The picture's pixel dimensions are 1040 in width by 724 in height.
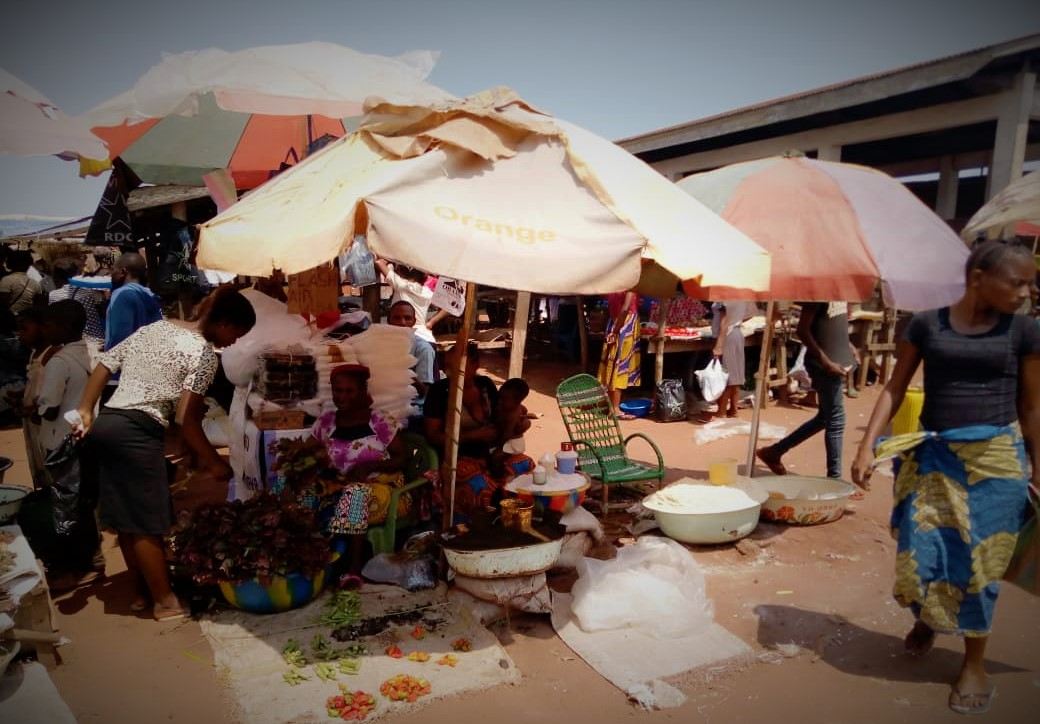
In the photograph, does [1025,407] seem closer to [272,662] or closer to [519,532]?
[519,532]

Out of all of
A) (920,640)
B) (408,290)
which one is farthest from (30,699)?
(408,290)

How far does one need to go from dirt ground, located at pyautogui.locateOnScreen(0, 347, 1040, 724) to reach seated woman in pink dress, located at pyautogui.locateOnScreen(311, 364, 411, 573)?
3.16ft

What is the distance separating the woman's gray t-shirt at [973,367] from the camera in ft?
9.48

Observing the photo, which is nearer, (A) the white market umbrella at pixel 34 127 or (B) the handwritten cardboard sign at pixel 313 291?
(A) the white market umbrella at pixel 34 127

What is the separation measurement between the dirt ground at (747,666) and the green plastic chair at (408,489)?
92 centimetres

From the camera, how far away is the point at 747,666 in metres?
3.37

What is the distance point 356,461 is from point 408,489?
42 cm

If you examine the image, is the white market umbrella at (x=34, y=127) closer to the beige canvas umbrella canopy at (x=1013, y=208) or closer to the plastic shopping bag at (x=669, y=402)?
the plastic shopping bag at (x=669, y=402)

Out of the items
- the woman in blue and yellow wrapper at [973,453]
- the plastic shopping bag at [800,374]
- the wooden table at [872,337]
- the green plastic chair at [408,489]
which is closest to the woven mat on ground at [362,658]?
the green plastic chair at [408,489]

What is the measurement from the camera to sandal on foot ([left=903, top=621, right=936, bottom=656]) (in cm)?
342

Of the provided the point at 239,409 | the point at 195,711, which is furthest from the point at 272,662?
the point at 239,409

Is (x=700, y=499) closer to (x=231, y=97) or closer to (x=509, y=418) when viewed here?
(x=509, y=418)

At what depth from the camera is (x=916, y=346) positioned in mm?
3125

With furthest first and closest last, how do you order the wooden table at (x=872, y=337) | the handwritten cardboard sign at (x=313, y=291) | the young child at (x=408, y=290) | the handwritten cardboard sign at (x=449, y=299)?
1. the wooden table at (x=872, y=337)
2. the young child at (x=408, y=290)
3. the handwritten cardboard sign at (x=449, y=299)
4. the handwritten cardboard sign at (x=313, y=291)
